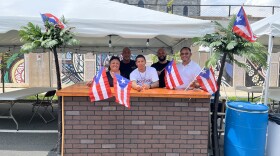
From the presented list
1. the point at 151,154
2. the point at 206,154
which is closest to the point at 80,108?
the point at 151,154

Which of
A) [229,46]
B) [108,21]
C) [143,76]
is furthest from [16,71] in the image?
[229,46]

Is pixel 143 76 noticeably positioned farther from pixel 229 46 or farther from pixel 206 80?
pixel 229 46

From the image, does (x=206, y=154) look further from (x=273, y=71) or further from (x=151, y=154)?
(x=273, y=71)

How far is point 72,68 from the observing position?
1677 centimetres

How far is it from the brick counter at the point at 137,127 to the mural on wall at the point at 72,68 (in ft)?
40.6

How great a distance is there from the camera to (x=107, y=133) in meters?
4.48

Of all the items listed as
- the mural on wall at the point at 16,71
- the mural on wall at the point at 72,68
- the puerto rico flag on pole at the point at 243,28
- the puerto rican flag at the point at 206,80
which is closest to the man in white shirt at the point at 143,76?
the puerto rican flag at the point at 206,80

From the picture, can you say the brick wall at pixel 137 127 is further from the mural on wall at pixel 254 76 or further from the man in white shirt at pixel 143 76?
the mural on wall at pixel 254 76

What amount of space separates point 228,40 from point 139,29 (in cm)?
145

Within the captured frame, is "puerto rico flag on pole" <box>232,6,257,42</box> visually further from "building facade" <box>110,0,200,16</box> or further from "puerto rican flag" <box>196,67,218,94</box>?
"building facade" <box>110,0,200,16</box>

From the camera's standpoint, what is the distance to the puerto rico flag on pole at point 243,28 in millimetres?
4379

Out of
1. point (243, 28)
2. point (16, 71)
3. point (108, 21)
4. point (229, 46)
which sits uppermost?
point (108, 21)

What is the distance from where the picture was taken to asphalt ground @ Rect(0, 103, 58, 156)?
17.1 feet

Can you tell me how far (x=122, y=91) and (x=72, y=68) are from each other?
42.7 ft
